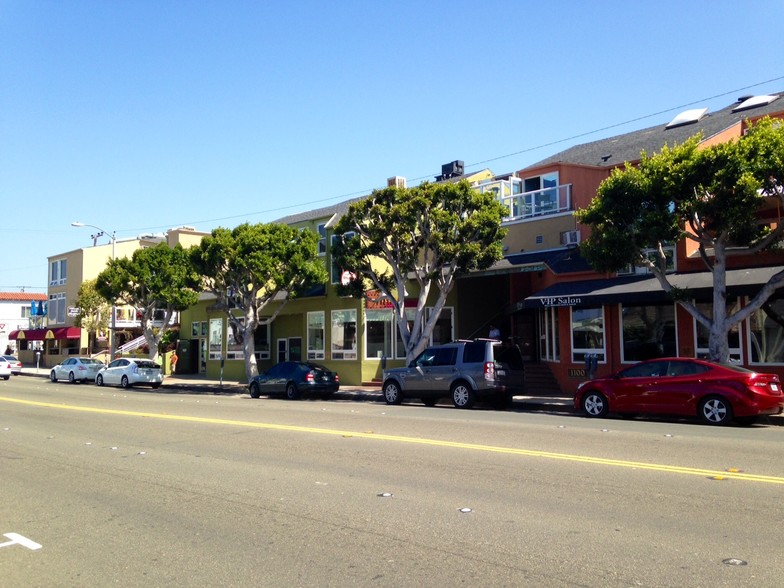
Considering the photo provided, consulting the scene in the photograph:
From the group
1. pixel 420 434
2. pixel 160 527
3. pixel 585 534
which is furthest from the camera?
pixel 420 434

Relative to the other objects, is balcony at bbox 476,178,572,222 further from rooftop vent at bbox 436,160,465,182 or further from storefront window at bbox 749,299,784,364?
rooftop vent at bbox 436,160,465,182

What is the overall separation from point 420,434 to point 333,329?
17796mm

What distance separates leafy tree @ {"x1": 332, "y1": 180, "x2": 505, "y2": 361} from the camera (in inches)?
886

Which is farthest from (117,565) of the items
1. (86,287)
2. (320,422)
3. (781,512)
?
(86,287)

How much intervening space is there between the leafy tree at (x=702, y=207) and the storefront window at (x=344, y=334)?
42.1 feet

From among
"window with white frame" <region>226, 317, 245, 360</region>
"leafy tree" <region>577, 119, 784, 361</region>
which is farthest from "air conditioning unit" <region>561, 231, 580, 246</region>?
"window with white frame" <region>226, 317, 245, 360</region>

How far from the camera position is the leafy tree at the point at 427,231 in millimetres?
22516

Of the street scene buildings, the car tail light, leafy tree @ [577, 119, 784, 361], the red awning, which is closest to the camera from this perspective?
leafy tree @ [577, 119, 784, 361]

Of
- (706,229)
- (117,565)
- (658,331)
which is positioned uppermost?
(706,229)

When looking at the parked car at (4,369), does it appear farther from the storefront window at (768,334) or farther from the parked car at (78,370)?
the storefront window at (768,334)

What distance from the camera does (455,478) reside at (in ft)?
28.2

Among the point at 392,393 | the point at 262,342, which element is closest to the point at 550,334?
the point at 392,393

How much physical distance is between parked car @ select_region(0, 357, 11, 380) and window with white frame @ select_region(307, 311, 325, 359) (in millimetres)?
18642

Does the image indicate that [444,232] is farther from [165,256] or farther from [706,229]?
[165,256]
